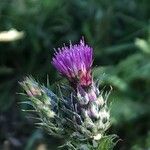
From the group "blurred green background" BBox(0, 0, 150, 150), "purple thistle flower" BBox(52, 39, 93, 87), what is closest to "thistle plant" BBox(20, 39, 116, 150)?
"purple thistle flower" BBox(52, 39, 93, 87)

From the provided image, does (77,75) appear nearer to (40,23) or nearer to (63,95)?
(63,95)

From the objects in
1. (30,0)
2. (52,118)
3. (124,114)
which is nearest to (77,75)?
(52,118)

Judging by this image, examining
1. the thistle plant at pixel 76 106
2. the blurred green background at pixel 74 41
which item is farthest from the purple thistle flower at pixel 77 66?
the blurred green background at pixel 74 41

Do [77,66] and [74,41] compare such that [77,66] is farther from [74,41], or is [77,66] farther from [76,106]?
[74,41]

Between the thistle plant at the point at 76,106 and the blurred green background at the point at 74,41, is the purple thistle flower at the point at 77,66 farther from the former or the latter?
the blurred green background at the point at 74,41

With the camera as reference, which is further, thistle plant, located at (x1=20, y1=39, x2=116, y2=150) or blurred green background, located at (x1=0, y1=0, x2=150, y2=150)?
blurred green background, located at (x1=0, y1=0, x2=150, y2=150)

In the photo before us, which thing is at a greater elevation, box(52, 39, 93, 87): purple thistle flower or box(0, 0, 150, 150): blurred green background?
box(0, 0, 150, 150): blurred green background

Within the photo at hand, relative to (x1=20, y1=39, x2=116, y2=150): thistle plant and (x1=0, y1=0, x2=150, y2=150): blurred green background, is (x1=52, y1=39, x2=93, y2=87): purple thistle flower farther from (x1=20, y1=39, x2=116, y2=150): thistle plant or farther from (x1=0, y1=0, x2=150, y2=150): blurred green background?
(x1=0, y1=0, x2=150, y2=150): blurred green background

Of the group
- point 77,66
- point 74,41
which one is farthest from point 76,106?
point 74,41
